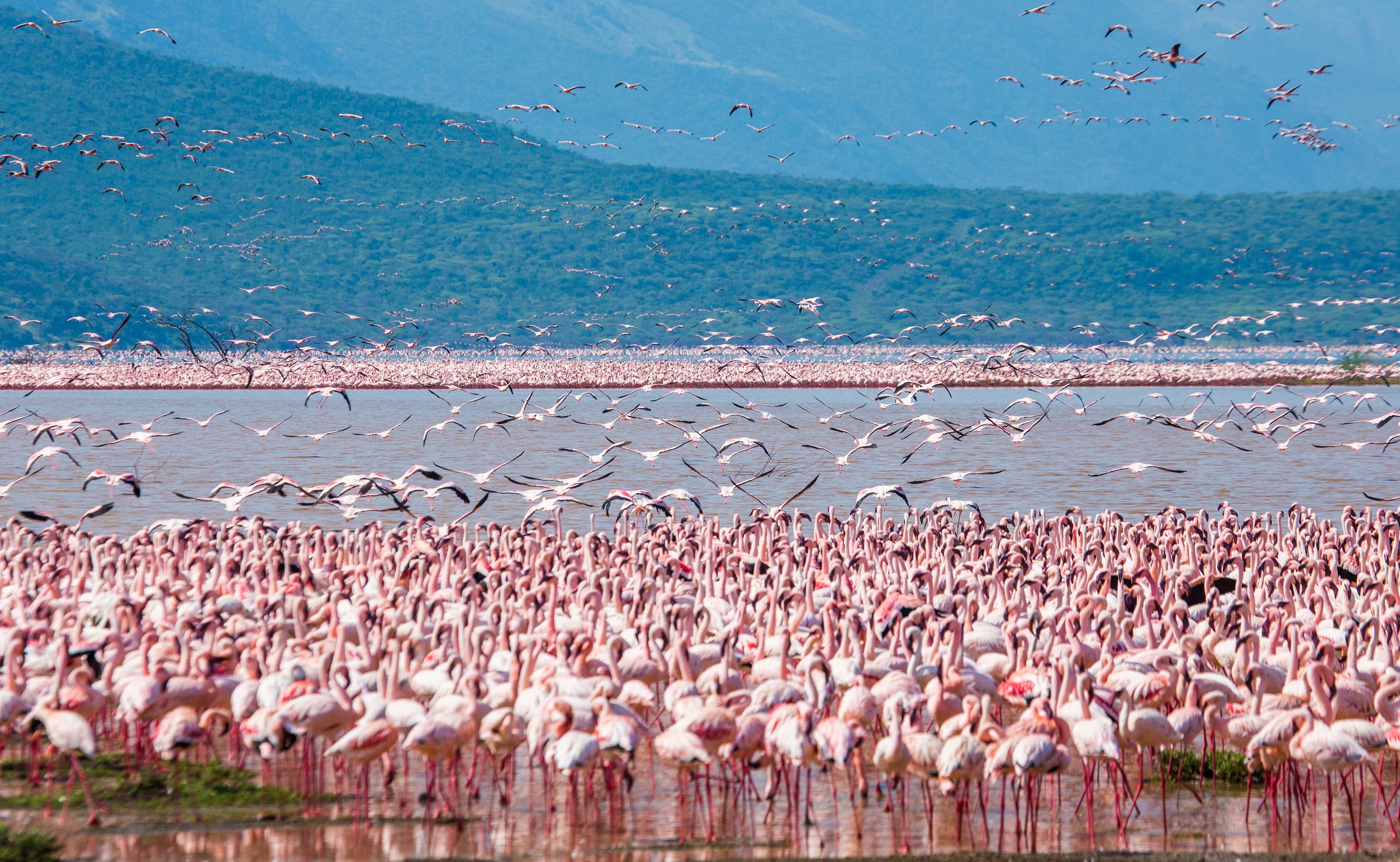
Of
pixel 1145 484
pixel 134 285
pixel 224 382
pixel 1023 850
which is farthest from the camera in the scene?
Result: pixel 134 285

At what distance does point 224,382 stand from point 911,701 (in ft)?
215

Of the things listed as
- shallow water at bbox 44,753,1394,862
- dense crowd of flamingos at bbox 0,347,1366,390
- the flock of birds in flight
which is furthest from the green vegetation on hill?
shallow water at bbox 44,753,1394,862

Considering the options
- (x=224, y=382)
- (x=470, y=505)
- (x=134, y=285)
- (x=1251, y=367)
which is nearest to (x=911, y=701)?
(x=470, y=505)

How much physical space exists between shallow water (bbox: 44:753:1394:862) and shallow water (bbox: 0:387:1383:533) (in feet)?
46.3

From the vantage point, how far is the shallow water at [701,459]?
87.7 feet

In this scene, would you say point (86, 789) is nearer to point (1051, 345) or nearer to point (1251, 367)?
point (1251, 367)

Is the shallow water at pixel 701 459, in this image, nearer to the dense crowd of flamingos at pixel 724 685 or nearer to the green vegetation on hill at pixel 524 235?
the dense crowd of flamingos at pixel 724 685

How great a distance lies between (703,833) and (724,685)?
47.0 inches

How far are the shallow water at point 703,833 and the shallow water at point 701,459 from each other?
14.1 metres

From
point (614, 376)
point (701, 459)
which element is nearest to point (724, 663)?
point (701, 459)

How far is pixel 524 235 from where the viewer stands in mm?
164500

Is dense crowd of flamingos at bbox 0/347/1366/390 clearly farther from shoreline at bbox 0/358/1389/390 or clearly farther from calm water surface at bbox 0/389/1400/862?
calm water surface at bbox 0/389/1400/862

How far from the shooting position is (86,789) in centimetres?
Answer: 904

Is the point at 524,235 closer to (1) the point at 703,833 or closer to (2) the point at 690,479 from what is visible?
(2) the point at 690,479
